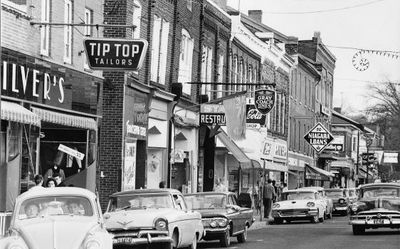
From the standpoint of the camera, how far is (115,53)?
2283 cm

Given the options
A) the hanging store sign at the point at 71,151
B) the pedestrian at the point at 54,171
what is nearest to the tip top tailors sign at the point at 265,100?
the hanging store sign at the point at 71,151

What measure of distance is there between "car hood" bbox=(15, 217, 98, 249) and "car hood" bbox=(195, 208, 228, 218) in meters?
8.56

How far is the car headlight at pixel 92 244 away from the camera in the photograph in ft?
43.9

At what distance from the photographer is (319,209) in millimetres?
36469

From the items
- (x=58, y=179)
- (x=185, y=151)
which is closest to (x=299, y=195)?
(x=185, y=151)

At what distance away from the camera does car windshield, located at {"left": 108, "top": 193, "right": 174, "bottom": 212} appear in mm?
19109

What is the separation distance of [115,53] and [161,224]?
21.0 ft

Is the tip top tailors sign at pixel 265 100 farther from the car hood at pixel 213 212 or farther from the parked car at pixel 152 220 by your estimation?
the parked car at pixel 152 220

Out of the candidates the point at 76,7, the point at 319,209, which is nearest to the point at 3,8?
the point at 76,7

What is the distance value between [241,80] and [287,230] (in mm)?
16302

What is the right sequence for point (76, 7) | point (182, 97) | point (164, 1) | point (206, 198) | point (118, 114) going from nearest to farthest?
point (206, 198)
point (76, 7)
point (118, 114)
point (164, 1)
point (182, 97)

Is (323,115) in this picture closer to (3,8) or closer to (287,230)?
(287,230)

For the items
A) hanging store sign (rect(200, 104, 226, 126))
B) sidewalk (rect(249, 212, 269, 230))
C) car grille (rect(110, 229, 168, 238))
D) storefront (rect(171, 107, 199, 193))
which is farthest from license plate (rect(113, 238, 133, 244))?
hanging store sign (rect(200, 104, 226, 126))

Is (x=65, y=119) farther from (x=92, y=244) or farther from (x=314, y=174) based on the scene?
(x=314, y=174)
